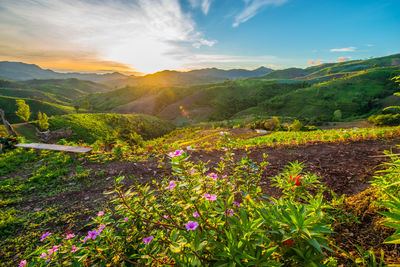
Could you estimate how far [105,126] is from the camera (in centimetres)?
2450

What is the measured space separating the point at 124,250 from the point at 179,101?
82558 mm

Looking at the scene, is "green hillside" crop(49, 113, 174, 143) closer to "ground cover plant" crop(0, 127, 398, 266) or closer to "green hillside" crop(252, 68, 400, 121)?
"ground cover plant" crop(0, 127, 398, 266)

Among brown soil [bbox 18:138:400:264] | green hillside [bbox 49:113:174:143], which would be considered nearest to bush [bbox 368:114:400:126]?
brown soil [bbox 18:138:400:264]

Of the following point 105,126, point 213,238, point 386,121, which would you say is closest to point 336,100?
point 386,121

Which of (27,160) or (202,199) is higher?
Answer: (202,199)

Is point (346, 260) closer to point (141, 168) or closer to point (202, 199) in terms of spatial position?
point (202, 199)

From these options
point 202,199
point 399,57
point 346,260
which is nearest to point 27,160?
point 202,199

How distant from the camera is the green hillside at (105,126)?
19.9 meters

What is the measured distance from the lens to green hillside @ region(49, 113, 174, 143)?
19922 mm

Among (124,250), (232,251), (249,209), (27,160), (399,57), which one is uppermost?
(399,57)

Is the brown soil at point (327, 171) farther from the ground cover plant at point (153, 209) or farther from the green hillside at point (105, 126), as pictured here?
the green hillside at point (105, 126)

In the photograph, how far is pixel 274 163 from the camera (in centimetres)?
571

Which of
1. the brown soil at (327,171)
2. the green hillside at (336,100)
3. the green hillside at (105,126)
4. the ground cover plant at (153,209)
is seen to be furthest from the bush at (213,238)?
the green hillside at (336,100)

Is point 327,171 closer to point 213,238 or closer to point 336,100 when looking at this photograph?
point 213,238
